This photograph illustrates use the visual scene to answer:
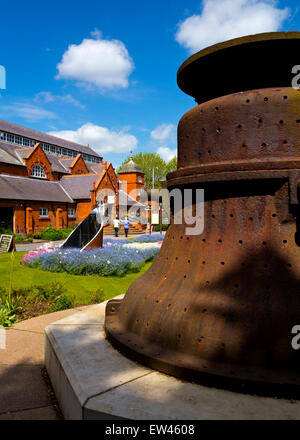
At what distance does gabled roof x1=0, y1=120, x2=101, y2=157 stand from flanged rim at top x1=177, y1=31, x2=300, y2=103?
40.2 metres

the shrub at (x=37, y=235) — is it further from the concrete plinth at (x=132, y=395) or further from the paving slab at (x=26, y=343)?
the concrete plinth at (x=132, y=395)

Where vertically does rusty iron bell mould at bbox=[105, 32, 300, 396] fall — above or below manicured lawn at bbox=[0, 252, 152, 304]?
above

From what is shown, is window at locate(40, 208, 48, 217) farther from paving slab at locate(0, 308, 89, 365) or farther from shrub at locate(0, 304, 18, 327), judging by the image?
paving slab at locate(0, 308, 89, 365)

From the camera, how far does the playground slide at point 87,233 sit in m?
14.4

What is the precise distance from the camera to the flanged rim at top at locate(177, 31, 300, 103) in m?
2.65

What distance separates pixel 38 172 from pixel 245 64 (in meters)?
36.4

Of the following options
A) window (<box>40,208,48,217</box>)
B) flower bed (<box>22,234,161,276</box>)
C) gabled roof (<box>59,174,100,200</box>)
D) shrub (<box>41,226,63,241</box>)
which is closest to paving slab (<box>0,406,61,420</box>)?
flower bed (<box>22,234,161,276</box>)

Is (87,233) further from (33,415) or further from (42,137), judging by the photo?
(42,137)

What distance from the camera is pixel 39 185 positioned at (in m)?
34.7

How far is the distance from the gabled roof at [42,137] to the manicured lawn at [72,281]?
109ft

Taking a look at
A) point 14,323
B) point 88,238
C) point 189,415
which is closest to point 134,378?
point 189,415

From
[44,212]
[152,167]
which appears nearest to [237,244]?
[44,212]

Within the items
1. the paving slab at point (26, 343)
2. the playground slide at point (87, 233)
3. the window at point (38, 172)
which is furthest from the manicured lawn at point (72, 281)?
the window at point (38, 172)
